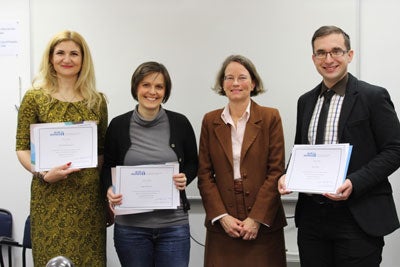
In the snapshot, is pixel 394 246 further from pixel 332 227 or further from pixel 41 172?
pixel 41 172

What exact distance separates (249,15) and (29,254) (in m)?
2.52

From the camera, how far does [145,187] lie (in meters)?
2.04

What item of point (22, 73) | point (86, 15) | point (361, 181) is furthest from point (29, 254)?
point (361, 181)

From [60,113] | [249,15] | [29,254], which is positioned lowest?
[29,254]

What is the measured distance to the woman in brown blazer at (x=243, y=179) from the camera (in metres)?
2.14

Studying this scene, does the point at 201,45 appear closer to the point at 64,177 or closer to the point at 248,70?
the point at 248,70

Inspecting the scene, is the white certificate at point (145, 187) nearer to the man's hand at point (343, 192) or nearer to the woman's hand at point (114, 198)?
the woman's hand at point (114, 198)

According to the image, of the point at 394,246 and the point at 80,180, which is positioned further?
the point at 394,246

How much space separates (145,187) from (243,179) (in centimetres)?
52

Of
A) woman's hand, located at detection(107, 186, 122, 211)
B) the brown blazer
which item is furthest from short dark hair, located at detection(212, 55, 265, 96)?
woman's hand, located at detection(107, 186, 122, 211)

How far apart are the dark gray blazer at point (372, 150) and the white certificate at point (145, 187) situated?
862 mm

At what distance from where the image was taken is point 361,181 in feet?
5.76

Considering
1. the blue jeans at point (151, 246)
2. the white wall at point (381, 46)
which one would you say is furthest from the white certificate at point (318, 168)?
the white wall at point (381, 46)

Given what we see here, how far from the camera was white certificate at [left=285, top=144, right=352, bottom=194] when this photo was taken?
177 cm
